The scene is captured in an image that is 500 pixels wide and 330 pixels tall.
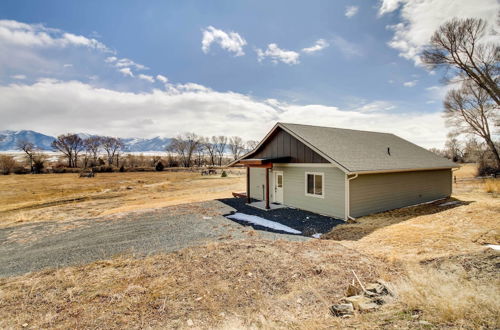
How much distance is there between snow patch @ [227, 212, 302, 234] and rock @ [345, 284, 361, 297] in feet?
13.8

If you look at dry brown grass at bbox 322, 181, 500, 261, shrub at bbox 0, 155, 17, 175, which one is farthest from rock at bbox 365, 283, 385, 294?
shrub at bbox 0, 155, 17, 175

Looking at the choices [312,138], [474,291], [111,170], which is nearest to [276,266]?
[474,291]

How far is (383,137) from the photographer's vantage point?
15953mm

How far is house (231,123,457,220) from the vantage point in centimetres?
980

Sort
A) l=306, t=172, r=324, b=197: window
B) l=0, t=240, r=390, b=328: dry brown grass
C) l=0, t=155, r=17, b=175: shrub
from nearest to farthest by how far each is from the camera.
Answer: l=0, t=240, r=390, b=328: dry brown grass → l=306, t=172, r=324, b=197: window → l=0, t=155, r=17, b=175: shrub

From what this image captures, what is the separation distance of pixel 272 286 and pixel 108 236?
6785 mm

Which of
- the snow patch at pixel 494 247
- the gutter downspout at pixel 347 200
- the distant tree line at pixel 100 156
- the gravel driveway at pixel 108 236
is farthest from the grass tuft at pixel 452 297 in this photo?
the distant tree line at pixel 100 156

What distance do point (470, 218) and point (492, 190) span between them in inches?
393

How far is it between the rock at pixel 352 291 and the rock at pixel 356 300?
0.22 m

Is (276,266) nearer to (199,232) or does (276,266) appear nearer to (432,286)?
(432,286)

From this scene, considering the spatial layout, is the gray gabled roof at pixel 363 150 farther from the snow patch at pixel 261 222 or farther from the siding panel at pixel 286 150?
the snow patch at pixel 261 222

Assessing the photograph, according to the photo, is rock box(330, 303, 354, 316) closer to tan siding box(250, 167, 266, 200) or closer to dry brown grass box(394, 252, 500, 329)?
dry brown grass box(394, 252, 500, 329)

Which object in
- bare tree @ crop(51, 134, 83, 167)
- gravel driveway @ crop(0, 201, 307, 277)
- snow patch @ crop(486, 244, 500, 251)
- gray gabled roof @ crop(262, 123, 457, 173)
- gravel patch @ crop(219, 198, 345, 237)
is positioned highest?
bare tree @ crop(51, 134, 83, 167)

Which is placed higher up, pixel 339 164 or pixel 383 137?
pixel 383 137
